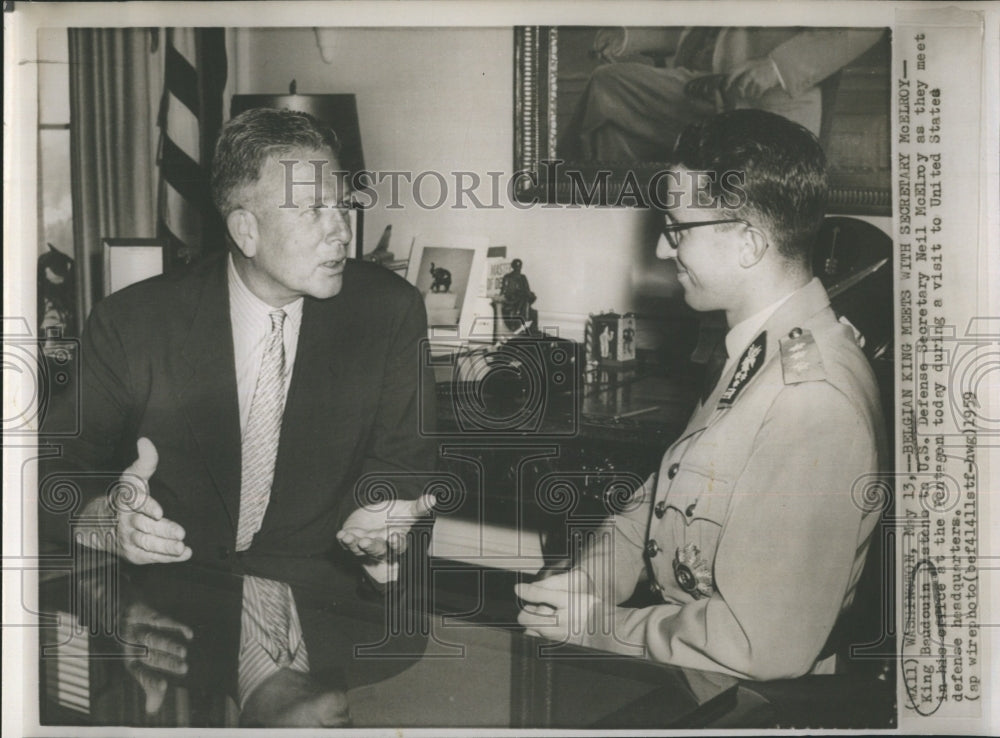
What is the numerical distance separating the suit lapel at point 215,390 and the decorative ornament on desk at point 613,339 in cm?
80

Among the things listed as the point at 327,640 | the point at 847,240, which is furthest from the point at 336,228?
the point at 847,240

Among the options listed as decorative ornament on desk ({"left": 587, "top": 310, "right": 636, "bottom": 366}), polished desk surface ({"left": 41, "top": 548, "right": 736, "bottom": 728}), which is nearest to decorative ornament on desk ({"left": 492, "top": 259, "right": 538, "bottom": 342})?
decorative ornament on desk ({"left": 587, "top": 310, "right": 636, "bottom": 366})

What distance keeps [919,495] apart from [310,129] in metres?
1.56

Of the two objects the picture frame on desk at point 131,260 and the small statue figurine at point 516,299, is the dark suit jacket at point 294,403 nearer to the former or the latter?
the picture frame on desk at point 131,260

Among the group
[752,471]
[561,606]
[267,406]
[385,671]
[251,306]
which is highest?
[251,306]

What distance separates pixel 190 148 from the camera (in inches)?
79.8

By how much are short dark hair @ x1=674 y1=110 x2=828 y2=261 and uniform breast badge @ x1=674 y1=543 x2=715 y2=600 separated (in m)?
0.67

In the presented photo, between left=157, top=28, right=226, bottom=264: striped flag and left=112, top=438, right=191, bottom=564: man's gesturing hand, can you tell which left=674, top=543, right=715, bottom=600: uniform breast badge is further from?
left=157, top=28, right=226, bottom=264: striped flag

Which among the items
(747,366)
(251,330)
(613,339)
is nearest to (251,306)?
(251,330)

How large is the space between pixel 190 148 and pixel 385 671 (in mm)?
1227

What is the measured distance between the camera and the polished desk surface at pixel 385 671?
201cm

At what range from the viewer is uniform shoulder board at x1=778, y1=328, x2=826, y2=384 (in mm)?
1948

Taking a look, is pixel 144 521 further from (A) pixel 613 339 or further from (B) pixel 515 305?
(A) pixel 613 339

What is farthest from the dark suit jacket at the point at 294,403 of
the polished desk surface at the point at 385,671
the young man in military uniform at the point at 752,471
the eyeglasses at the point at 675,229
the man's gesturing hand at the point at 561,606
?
the eyeglasses at the point at 675,229
